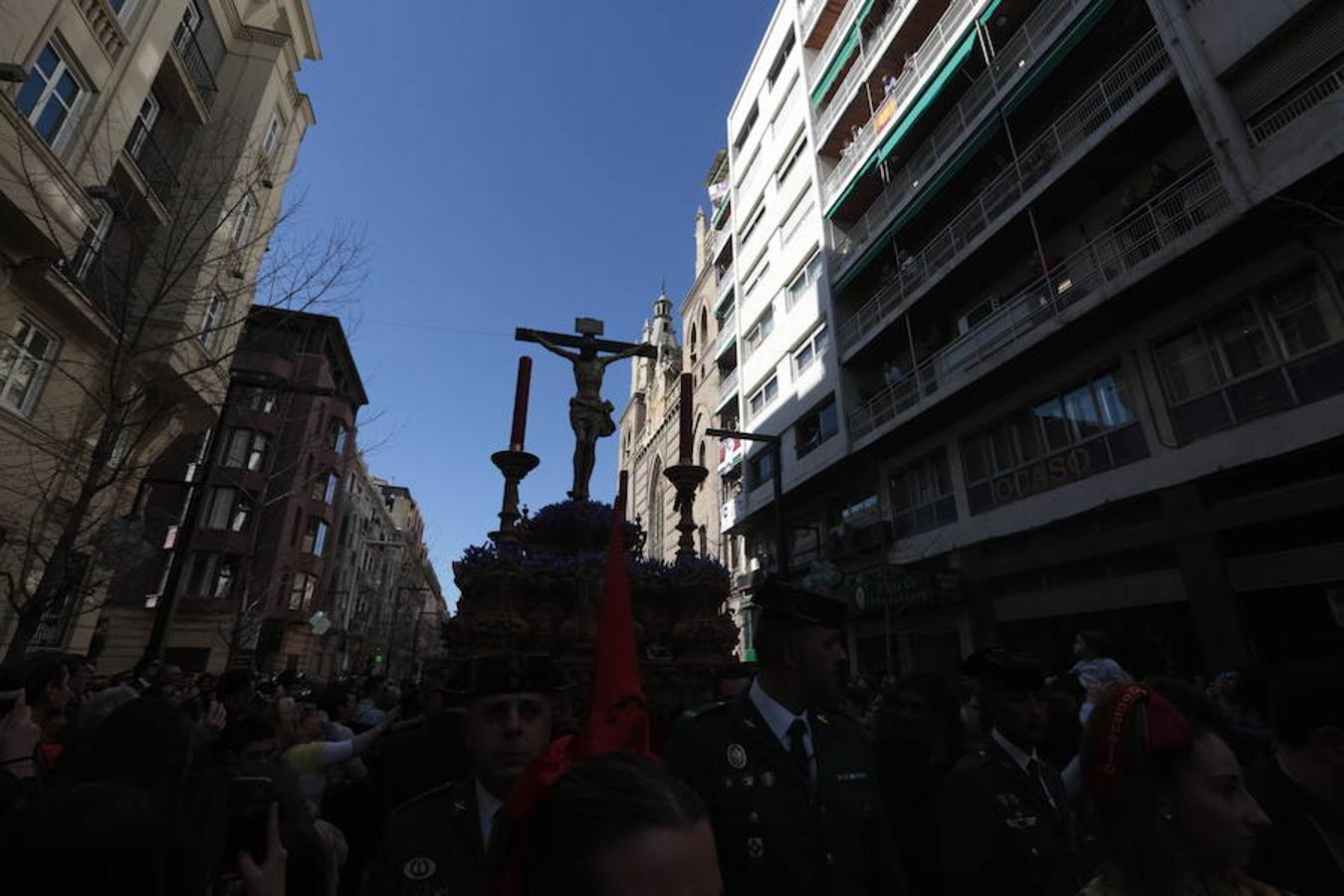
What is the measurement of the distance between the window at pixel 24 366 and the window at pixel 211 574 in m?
20.6

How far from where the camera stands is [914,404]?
686 inches

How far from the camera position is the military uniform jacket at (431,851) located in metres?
2.02

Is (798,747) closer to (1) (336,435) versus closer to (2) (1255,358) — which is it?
(2) (1255,358)

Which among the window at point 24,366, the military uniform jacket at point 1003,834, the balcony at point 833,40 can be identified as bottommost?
the military uniform jacket at point 1003,834

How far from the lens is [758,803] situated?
244 cm

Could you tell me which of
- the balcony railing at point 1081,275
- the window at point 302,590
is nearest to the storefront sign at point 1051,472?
the balcony railing at point 1081,275

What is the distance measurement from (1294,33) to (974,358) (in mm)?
7556

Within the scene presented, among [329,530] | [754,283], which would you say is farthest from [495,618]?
[329,530]

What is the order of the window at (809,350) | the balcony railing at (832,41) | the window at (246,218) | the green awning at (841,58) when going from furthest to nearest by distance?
the window at (809,350) < the balcony railing at (832,41) < the green awning at (841,58) < the window at (246,218)

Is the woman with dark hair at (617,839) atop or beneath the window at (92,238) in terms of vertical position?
beneath

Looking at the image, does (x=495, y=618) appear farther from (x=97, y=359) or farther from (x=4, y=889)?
(x=97, y=359)

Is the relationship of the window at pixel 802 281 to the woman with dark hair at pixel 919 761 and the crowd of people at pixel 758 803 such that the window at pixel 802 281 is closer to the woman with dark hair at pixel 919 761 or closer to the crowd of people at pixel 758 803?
the woman with dark hair at pixel 919 761

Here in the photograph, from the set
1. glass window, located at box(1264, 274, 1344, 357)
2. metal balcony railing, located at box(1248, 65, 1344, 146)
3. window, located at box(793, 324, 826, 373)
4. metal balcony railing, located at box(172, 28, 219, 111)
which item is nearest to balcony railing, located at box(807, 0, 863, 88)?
window, located at box(793, 324, 826, 373)

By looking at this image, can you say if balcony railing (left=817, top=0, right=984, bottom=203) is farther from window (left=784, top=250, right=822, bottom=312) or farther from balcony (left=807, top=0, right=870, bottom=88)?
window (left=784, top=250, right=822, bottom=312)
